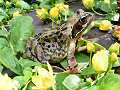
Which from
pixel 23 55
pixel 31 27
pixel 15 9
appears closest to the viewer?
pixel 23 55

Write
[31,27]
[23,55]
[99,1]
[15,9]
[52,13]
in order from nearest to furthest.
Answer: [23,55] → [31,27] → [52,13] → [99,1] → [15,9]

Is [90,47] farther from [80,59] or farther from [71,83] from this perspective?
[71,83]

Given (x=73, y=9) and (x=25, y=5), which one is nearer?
(x=73, y=9)

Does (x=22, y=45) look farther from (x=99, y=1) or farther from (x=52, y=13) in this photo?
(x=99, y=1)

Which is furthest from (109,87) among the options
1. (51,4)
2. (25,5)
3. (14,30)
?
(25,5)

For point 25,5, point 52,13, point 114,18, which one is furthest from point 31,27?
point 25,5

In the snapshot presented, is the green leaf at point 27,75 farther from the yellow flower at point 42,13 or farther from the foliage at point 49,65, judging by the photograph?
the yellow flower at point 42,13

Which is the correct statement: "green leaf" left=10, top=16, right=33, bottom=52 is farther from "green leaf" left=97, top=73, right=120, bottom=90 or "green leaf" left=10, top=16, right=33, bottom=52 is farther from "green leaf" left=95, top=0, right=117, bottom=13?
"green leaf" left=97, top=73, right=120, bottom=90

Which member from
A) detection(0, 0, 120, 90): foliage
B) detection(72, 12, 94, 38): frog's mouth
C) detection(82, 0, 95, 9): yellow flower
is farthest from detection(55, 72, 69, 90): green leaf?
detection(82, 0, 95, 9): yellow flower
